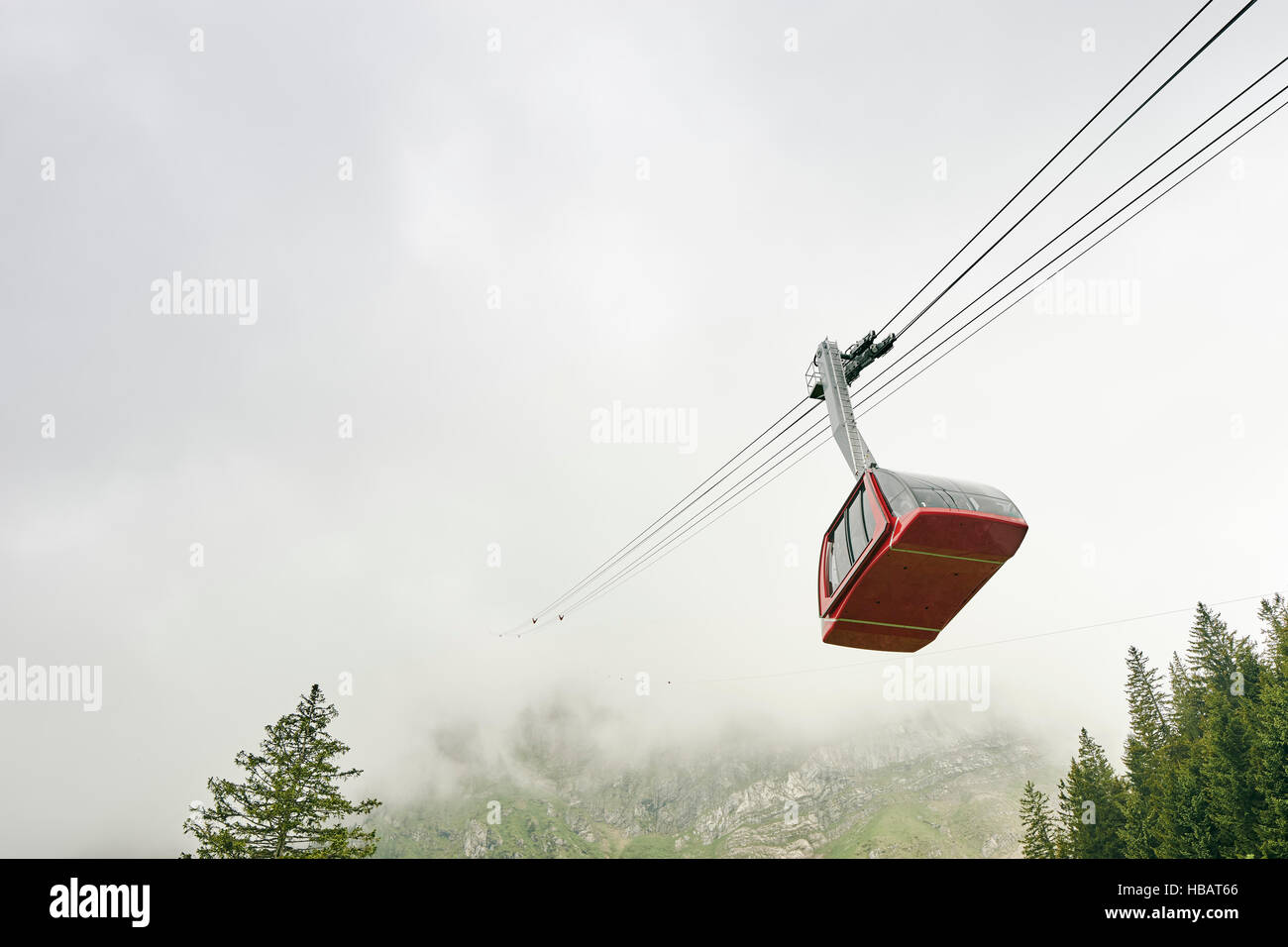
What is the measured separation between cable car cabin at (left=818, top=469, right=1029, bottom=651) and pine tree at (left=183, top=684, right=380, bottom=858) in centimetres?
3400

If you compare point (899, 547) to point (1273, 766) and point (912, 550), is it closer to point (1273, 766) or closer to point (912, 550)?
point (912, 550)

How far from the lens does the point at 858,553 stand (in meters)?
16.8

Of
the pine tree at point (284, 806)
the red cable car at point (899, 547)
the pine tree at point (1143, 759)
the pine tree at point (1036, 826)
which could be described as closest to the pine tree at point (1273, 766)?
the pine tree at point (1143, 759)

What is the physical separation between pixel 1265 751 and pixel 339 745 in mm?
57612

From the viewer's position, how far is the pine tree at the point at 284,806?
39.1 meters

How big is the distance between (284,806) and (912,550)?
41562 mm

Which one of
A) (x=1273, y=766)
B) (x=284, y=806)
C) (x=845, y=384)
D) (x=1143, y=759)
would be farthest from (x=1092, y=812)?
(x=284, y=806)

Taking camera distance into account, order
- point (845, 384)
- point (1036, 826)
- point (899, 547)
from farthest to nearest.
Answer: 1. point (1036, 826)
2. point (845, 384)
3. point (899, 547)

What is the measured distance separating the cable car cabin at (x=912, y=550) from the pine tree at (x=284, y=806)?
34003mm

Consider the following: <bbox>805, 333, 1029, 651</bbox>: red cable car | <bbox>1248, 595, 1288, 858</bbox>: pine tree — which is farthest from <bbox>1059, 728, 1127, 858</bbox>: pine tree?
<bbox>805, 333, 1029, 651</bbox>: red cable car

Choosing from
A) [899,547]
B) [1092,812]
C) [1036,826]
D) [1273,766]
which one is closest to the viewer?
[899,547]

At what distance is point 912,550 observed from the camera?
15422 mm
